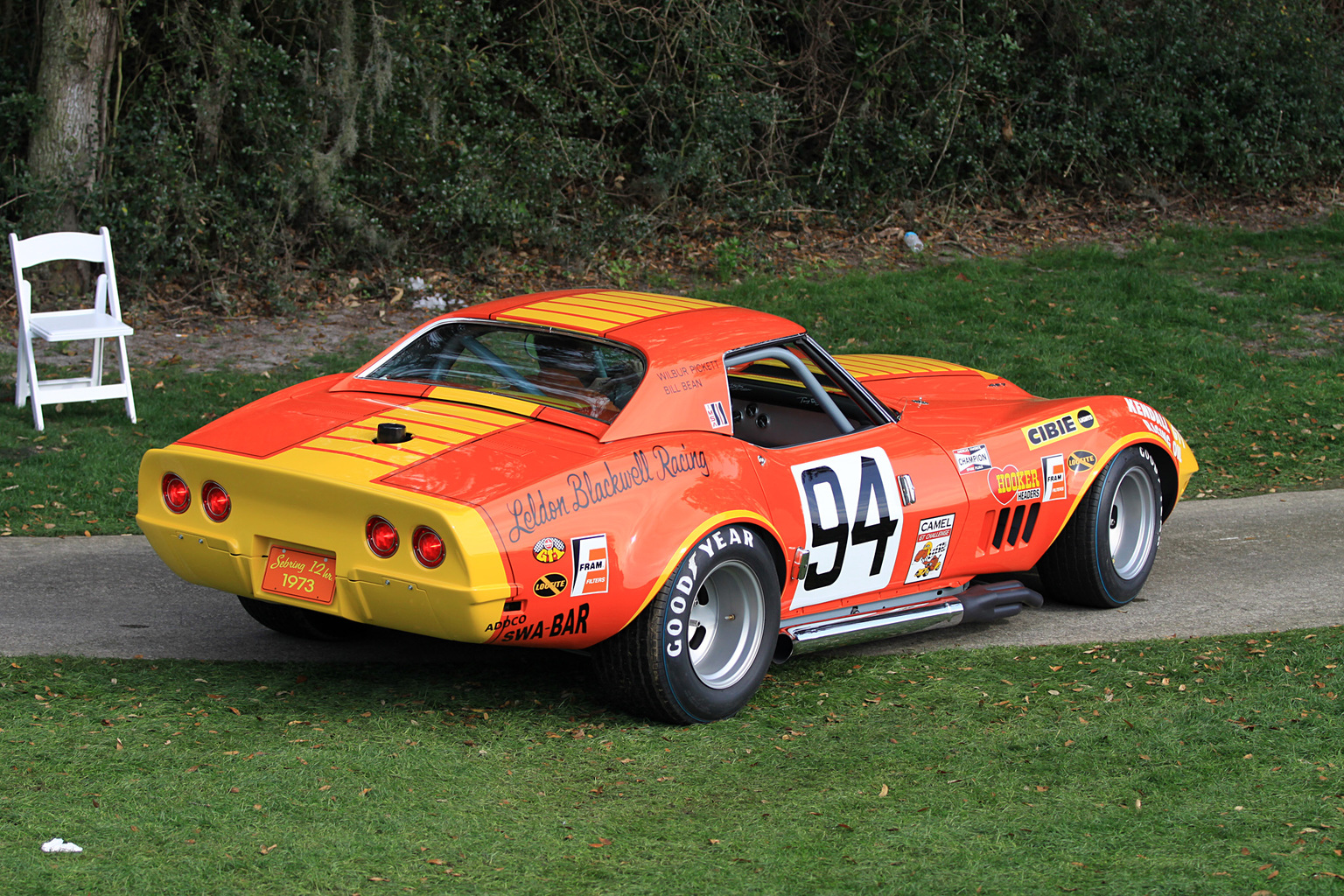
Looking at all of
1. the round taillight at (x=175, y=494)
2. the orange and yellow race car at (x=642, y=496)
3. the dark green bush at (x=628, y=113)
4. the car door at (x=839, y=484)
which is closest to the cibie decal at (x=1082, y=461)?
the orange and yellow race car at (x=642, y=496)

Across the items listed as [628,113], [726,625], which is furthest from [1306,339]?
[726,625]

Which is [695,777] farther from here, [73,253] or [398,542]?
[73,253]

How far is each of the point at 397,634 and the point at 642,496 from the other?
1.71 meters

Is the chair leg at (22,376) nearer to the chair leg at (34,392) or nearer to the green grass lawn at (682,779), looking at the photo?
the chair leg at (34,392)

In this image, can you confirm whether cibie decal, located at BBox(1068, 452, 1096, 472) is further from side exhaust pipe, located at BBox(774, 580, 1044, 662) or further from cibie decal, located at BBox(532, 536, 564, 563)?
cibie decal, located at BBox(532, 536, 564, 563)

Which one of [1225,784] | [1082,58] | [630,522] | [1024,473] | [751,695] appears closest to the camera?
[1225,784]

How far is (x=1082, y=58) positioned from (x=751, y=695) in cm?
1272

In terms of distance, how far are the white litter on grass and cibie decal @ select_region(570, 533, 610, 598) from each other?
844 cm

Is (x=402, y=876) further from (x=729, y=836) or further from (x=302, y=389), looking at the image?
(x=302, y=389)

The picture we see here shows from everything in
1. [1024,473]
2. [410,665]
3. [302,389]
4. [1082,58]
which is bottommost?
[410,665]

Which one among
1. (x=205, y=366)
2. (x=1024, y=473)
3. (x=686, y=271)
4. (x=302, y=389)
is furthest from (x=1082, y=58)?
(x=302, y=389)

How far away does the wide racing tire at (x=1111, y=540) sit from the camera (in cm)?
580

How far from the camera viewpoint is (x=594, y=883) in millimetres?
3357

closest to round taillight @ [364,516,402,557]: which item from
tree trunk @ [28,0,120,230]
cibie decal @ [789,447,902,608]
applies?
cibie decal @ [789,447,902,608]
